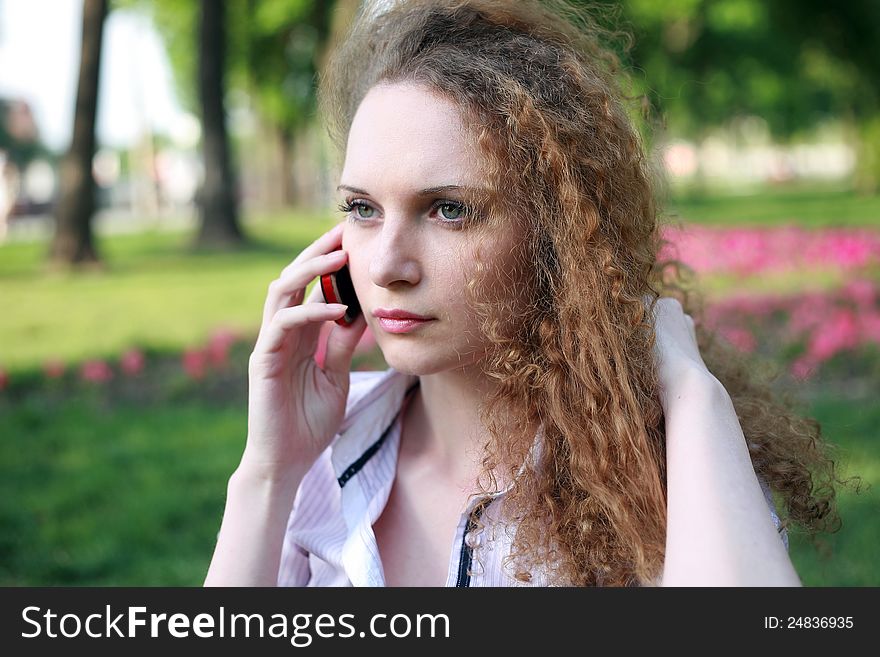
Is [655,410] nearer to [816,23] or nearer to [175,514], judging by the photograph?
[175,514]

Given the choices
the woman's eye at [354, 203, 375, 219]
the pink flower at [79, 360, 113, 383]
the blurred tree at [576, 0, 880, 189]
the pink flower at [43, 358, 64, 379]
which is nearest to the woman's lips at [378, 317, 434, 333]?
the woman's eye at [354, 203, 375, 219]

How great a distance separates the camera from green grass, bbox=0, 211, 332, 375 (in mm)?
8047

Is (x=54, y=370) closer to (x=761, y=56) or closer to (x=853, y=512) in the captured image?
(x=853, y=512)

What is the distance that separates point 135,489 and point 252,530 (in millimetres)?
3348

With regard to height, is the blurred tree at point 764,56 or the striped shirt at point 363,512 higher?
the blurred tree at point 764,56

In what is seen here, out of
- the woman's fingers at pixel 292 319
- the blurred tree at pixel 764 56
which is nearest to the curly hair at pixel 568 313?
the woman's fingers at pixel 292 319

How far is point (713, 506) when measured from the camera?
1652mm

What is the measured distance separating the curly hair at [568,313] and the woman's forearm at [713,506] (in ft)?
0.43

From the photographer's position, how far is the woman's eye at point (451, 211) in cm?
195

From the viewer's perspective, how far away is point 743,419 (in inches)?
82.4

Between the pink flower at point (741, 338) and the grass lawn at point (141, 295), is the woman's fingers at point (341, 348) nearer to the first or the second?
the grass lawn at point (141, 295)

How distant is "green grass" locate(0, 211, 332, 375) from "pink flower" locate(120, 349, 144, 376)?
371mm

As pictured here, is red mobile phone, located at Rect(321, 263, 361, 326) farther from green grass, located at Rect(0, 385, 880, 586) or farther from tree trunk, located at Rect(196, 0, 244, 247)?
tree trunk, located at Rect(196, 0, 244, 247)

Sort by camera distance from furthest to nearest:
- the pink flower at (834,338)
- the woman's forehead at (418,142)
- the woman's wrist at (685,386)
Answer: the pink flower at (834,338) < the woman's forehead at (418,142) < the woman's wrist at (685,386)
